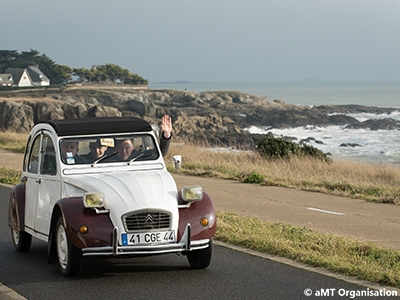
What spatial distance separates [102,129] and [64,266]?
182 centimetres

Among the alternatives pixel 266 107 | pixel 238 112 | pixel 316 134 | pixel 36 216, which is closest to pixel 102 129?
pixel 36 216

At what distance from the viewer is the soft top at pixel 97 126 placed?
8883 millimetres

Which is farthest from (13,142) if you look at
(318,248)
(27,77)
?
(27,77)

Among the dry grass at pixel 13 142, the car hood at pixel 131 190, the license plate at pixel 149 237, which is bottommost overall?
the dry grass at pixel 13 142

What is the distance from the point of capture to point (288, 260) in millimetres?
8828

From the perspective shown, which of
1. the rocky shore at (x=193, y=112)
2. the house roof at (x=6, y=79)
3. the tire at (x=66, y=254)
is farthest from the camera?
the house roof at (x=6, y=79)

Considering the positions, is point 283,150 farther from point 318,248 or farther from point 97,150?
point 97,150

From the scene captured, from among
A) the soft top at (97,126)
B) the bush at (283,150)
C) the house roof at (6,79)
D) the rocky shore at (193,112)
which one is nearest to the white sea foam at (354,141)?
the rocky shore at (193,112)

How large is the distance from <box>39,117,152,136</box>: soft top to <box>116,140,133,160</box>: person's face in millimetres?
143

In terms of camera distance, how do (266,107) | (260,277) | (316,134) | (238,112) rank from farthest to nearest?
(266,107)
(238,112)
(316,134)
(260,277)

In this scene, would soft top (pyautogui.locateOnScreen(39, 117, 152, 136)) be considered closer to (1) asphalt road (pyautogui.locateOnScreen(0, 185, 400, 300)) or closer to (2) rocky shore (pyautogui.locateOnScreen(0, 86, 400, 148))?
(1) asphalt road (pyautogui.locateOnScreen(0, 185, 400, 300))

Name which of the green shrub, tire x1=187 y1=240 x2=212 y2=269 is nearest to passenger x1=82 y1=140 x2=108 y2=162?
tire x1=187 y1=240 x2=212 y2=269

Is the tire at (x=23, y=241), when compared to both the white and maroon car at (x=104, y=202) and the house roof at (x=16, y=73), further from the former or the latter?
the house roof at (x=16, y=73)

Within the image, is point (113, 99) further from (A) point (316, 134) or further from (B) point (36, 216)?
(B) point (36, 216)
